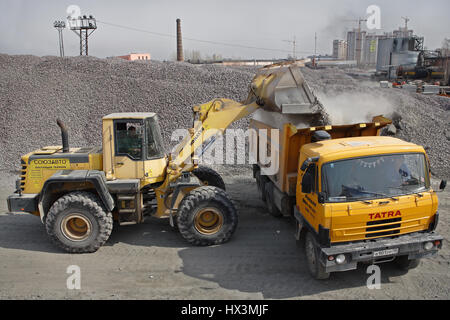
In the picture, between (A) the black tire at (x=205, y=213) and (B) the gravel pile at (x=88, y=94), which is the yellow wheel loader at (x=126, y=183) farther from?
(B) the gravel pile at (x=88, y=94)

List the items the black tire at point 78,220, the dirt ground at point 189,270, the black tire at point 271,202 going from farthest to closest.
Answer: the black tire at point 271,202 < the black tire at point 78,220 < the dirt ground at point 189,270

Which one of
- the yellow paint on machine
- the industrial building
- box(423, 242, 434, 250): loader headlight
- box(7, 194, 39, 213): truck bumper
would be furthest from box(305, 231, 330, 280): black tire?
the industrial building

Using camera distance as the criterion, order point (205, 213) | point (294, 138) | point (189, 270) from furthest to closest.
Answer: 1. point (205, 213)
2. point (294, 138)
3. point (189, 270)

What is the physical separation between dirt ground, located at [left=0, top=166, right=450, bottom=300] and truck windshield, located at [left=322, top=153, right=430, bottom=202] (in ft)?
4.99

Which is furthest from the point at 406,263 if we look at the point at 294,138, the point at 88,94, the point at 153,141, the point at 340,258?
the point at 88,94

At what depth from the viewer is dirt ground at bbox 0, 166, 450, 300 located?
579 cm

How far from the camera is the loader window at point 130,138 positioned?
23.8 ft

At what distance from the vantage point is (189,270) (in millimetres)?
6539

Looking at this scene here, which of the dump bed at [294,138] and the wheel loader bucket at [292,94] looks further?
the wheel loader bucket at [292,94]

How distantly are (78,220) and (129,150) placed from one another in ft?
5.62

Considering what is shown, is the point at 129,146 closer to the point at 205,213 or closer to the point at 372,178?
the point at 205,213

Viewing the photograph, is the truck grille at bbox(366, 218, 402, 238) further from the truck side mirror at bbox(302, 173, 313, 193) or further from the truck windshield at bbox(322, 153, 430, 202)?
the truck side mirror at bbox(302, 173, 313, 193)

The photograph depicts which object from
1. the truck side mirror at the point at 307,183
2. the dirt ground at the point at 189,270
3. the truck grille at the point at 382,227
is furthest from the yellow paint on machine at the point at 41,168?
the truck grille at the point at 382,227

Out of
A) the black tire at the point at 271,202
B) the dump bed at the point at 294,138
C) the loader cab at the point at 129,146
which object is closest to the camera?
the dump bed at the point at 294,138
